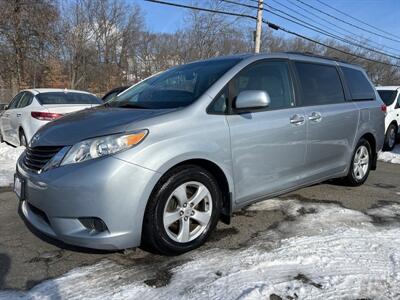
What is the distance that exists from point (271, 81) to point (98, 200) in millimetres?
2191

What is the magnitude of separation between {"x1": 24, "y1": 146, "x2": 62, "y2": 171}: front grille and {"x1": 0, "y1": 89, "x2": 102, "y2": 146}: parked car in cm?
431

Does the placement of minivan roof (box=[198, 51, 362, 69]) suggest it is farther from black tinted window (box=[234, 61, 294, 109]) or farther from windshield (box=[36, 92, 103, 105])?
windshield (box=[36, 92, 103, 105])

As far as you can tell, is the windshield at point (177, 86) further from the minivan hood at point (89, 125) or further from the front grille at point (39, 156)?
the front grille at point (39, 156)

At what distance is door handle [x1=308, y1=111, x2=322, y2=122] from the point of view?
4.22m

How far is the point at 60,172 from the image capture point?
112 inches

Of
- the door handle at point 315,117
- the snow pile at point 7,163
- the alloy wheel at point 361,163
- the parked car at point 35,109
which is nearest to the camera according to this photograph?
the door handle at point 315,117

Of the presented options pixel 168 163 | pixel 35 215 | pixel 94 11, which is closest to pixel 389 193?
pixel 168 163

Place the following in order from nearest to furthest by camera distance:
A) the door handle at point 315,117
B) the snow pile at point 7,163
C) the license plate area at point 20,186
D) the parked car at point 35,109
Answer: the license plate area at point 20,186, the door handle at point 315,117, the snow pile at point 7,163, the parked car at point 35,109

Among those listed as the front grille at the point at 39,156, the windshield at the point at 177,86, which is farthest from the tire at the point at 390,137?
the front grille at the point at 39,156

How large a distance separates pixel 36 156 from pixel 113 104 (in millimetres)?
1097

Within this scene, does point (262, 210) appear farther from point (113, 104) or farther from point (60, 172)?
point (60, 172)

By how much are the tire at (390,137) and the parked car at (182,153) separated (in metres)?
5.72

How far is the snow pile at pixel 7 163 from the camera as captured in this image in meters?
5.88

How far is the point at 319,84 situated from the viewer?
15.0ft
